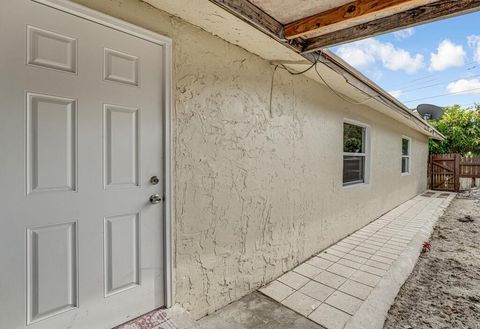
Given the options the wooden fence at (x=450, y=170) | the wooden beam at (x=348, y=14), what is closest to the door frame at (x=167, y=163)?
the wooden beam at (x=348, y=14)

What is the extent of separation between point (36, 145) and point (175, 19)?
129 cm

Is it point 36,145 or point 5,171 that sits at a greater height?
point 36,145

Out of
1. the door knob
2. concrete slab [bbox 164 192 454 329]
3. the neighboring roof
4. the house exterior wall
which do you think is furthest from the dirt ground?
the neighboring roof

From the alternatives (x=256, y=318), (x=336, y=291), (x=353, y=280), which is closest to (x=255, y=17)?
(x=256, y=318)

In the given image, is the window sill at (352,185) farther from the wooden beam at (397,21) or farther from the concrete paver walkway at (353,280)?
the wooden beam at (397,21)

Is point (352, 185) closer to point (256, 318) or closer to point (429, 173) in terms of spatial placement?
point (256, 318)

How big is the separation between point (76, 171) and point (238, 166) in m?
1.34

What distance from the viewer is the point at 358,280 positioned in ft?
9.18

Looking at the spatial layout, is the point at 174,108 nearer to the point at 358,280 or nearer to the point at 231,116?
the point at 231,116

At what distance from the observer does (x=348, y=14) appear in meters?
1.81

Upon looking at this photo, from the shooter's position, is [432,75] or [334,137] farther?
[432,75]

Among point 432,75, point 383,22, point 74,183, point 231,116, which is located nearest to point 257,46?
point 231,116

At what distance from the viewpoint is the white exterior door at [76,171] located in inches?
50.6

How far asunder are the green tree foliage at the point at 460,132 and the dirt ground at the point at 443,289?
32.0 feet
